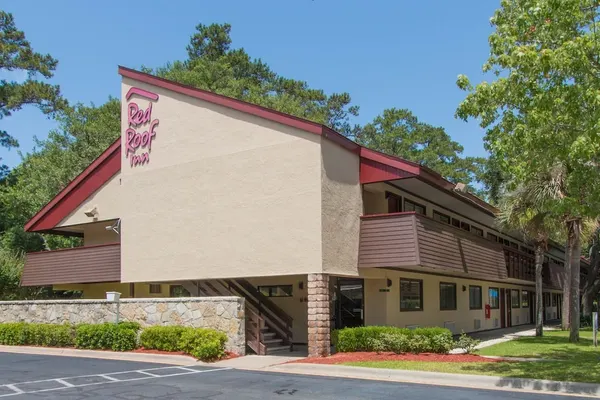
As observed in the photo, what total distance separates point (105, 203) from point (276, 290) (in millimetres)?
8311

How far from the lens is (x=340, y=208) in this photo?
728 inches

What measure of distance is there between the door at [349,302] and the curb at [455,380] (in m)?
6.15

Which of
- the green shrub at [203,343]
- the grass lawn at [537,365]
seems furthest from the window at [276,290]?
the grass lawn at [537,365]

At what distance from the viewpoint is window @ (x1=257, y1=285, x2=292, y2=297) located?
22.5 m

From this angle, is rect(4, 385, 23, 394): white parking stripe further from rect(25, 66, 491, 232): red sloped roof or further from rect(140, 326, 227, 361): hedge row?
rect(25, 66, 491, 232): red sloped roof

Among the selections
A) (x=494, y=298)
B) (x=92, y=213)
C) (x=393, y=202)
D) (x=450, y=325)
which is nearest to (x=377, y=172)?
(x=393, y=202)

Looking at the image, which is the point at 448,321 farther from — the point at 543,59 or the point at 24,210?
the point at 24,210

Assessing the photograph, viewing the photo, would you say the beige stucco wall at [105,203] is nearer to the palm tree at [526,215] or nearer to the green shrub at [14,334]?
the green shrub at [14,334]

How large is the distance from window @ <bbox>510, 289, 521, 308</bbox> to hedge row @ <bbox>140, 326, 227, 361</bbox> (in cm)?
2527

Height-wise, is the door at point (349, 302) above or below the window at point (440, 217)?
below

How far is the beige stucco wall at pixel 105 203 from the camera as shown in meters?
25.0

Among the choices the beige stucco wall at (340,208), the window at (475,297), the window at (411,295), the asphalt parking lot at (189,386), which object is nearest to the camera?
the asphalt parking lot at (189,386)

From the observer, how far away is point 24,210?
120 feet

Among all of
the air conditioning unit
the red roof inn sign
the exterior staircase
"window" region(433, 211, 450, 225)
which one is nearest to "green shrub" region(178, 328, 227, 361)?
the exterior staircase
